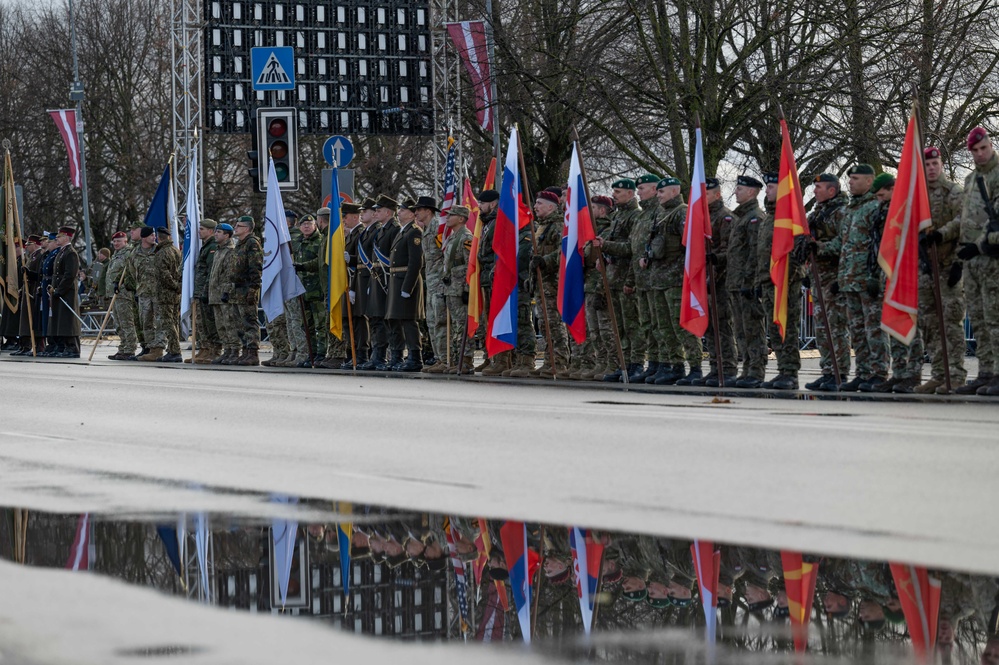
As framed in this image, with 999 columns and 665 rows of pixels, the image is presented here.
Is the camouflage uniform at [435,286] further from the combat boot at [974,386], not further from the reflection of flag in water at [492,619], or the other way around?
the reflection of flag in water at [492,619]

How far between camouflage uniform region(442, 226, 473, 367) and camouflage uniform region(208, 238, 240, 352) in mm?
4740

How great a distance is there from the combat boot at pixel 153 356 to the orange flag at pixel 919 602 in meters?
21.4

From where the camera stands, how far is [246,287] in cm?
2403

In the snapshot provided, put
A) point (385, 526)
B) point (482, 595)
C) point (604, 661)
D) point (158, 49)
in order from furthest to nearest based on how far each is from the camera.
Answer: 1. point (158, 49)
2. point (385, 526)
3. point (482, 595)
4. point (604, 661)

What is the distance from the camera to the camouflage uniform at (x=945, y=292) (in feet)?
50.6

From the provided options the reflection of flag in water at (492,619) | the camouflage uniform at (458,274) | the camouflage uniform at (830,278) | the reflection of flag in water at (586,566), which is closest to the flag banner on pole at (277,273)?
the camouflage uniform at (458,274)

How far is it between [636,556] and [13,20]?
58702 millimetres

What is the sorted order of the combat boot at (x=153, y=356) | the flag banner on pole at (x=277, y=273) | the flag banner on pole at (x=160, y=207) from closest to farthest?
the flag banner on pole at (x=277, y=273), the combat boot at (x=153, y=356), the flag banner on pole at (x=160, y=207)

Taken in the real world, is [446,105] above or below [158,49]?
below

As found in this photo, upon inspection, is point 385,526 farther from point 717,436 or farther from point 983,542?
point 717,436

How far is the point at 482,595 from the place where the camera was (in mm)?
5934

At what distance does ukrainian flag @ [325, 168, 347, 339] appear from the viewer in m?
22.1

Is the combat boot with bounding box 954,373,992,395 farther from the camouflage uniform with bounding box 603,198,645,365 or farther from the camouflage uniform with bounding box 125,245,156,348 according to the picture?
the camouflage uniform with bounding box 125,245,156,348

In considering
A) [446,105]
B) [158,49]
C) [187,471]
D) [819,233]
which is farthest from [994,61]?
[158,49]
